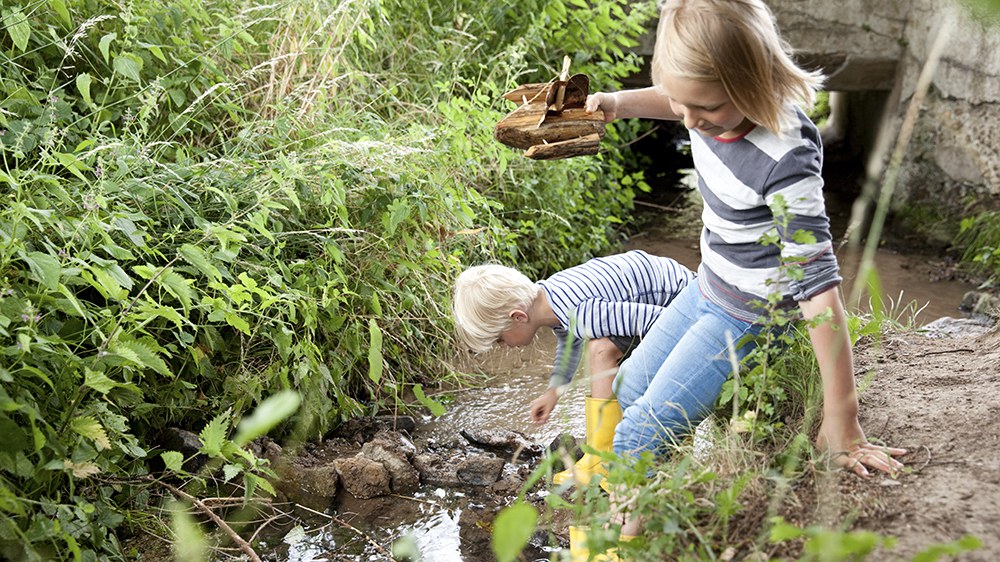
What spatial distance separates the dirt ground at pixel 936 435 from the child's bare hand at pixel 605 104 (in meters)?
1.08

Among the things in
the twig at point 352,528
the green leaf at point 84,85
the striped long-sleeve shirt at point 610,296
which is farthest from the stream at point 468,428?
the green leaf at point 84,85

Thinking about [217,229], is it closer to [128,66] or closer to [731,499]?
[128,66]

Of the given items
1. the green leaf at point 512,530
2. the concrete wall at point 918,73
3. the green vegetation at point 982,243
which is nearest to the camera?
the green leaf at point 512,530

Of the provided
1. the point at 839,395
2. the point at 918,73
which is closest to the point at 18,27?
the point at 839,395

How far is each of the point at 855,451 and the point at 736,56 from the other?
3.05 ft

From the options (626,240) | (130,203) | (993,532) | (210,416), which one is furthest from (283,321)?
(626,240)

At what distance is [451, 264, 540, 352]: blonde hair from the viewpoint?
3051mm

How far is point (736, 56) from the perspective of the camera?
207 centimetres

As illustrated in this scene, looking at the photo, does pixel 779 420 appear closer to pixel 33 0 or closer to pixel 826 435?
pixel 826 435

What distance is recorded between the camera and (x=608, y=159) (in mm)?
6020

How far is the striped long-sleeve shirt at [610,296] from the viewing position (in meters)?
3.03

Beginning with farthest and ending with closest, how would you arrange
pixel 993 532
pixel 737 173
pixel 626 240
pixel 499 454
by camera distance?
pixel 626 240 < pixel 499 454 < pixel 737 173 < pixel 993 532

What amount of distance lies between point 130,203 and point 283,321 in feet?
2.05

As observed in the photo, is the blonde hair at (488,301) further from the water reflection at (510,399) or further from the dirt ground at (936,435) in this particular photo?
the dirt ground at (936,435)
